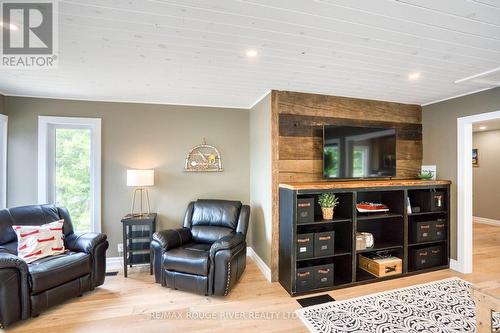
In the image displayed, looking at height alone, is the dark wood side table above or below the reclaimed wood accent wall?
below

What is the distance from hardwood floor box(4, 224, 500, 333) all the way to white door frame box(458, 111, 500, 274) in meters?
0.22

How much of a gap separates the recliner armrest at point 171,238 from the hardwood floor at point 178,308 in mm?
515

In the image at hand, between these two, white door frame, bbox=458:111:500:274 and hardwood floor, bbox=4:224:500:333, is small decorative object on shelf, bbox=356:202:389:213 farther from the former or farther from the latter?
white door frame, bbox=458:111:500:274

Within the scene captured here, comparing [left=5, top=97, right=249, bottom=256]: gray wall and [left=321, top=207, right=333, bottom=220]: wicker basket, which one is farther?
[left=5, top=97, right=249, bottom=256]: gray wall

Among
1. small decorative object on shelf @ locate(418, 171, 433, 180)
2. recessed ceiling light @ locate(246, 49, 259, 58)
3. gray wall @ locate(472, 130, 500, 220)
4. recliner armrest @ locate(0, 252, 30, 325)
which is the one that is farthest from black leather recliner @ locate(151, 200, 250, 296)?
gray wall @ locate(472, 130, 500, 220)

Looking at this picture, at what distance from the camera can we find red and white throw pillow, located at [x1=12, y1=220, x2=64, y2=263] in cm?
244

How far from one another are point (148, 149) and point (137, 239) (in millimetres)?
1326

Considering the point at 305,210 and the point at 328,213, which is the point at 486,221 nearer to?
the point at 328,213

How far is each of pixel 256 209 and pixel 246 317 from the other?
155cm

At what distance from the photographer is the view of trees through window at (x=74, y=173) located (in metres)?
3.39

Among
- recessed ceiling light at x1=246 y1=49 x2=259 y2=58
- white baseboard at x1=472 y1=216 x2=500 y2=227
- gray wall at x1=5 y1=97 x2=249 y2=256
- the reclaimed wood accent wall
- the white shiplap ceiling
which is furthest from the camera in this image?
white baseboard at x1=472 y1=216 x2=500 y2=227

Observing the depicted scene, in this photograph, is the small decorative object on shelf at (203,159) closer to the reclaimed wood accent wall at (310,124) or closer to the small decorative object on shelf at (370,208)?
the reclaimed wood accent wall at (310,124)

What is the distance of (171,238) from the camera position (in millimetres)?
2875

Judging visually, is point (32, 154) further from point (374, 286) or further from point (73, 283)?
point (374, 286)
